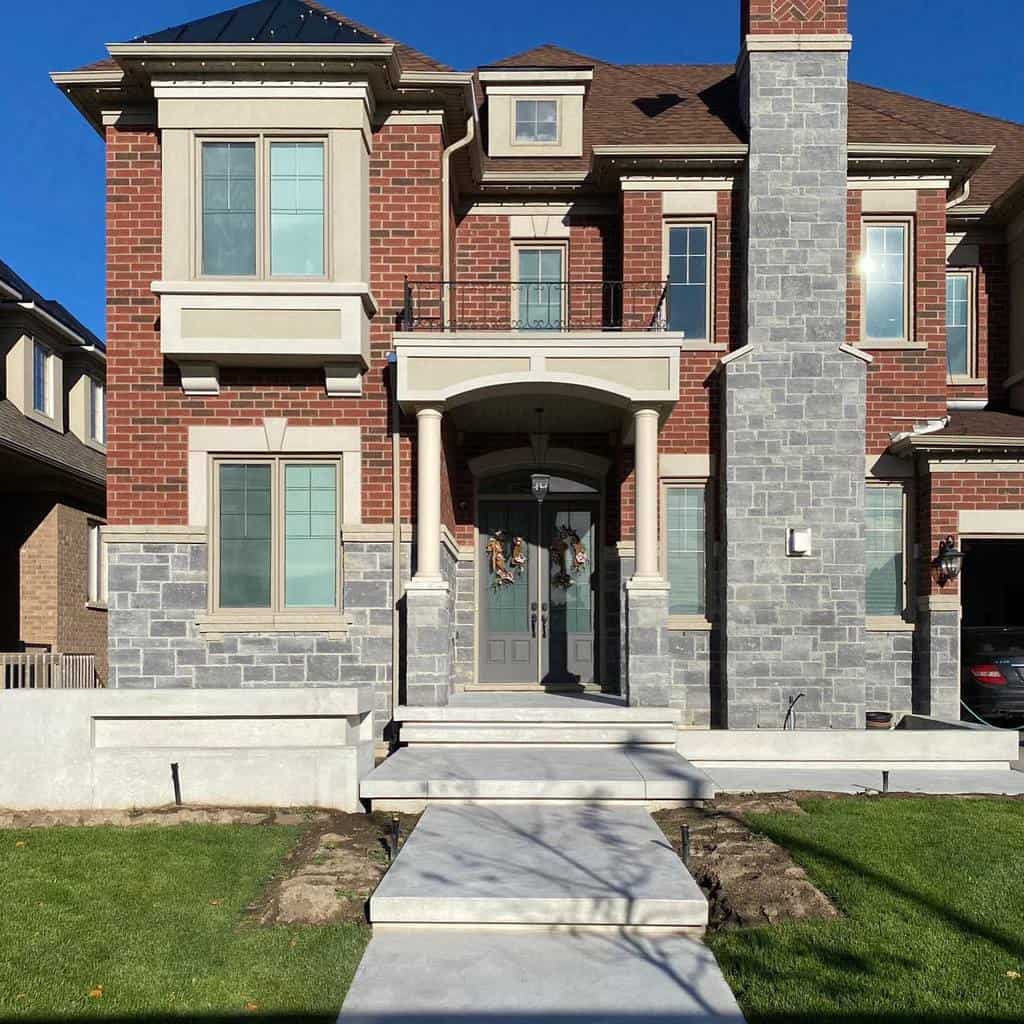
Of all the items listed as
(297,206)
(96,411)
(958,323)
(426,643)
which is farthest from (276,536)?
(96,411)

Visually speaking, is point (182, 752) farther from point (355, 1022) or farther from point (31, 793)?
point (355, 1022)

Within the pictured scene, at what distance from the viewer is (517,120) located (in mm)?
15031

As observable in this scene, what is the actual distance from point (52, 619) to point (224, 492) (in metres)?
7.31

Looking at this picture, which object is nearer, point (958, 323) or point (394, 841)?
point (394, 841)

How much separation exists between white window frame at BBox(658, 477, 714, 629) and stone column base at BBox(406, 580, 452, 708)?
3.23 metres

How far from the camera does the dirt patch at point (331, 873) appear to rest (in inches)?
237

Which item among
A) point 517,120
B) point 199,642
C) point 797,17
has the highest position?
point 797,17

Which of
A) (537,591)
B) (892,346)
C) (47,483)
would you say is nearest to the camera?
(892,346)

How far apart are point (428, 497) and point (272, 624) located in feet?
7.89

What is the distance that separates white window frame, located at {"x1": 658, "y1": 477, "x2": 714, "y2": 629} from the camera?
1295 centimetres

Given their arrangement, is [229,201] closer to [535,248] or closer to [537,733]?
[535,248]

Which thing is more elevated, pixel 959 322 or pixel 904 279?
pixel 904 279

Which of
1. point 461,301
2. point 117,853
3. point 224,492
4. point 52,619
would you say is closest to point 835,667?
point 461,301

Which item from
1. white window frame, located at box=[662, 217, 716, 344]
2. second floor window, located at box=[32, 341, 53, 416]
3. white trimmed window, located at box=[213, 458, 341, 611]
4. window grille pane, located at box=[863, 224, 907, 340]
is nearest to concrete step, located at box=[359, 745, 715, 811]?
white trimmed window, located at box=[213, 458, 341, 611]
